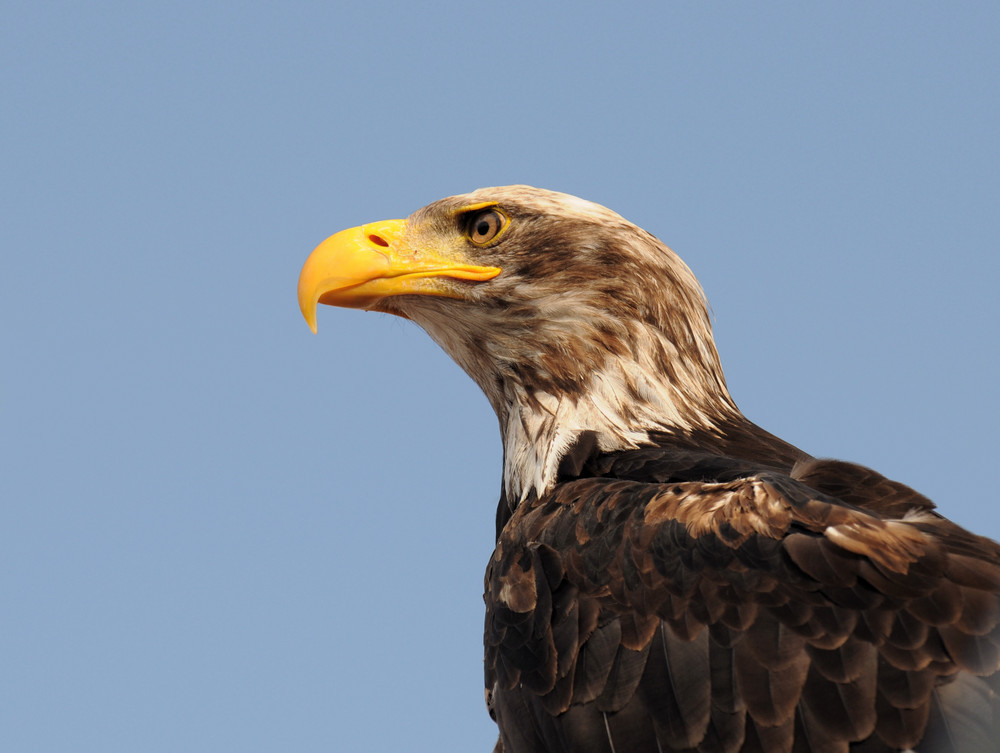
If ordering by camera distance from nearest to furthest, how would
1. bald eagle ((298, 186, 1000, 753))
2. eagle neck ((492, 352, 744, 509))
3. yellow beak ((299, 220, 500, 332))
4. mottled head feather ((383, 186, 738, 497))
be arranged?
bald eagle ((298, 186, 1000, 753)), eagle neck ((492, 352, 744, 509)), mottled head feather ((383, 186, 738, 497)), yellow beak ((299, 220, 500, 332))

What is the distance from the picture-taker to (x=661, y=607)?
13.6 ft

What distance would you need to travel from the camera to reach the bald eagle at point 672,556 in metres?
3.83

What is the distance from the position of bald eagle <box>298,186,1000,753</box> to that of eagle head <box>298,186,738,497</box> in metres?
0.01

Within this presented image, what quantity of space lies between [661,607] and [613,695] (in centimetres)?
33

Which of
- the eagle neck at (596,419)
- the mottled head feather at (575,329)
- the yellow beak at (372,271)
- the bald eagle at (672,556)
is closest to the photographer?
the bald eagle at (672,556)

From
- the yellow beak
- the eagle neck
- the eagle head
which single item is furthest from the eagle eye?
the eagle neck

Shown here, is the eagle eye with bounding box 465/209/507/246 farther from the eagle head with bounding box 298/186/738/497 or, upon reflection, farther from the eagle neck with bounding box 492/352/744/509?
the eagle neck with bounding box 492/352/744/509

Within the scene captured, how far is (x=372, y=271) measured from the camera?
19.8 ft

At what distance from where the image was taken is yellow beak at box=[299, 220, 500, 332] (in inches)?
236

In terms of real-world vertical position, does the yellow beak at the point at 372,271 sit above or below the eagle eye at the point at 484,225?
below

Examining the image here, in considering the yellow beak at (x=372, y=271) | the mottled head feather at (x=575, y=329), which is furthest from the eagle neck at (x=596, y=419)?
the yellow beak at (x=372, y=271)

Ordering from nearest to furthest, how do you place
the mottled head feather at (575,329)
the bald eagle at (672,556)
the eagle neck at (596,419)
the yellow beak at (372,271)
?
1. the bald eagle at (672,556)
2. the eagle neck at (596,419)
3. the mottled head feather at (575,329)
4. the yellow beak at (372,271)

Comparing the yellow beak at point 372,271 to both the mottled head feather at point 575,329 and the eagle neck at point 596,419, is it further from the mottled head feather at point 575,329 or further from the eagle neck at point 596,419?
the eagle neck at point 596,419

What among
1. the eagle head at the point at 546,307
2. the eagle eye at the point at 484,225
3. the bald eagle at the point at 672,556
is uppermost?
the eagle eye at the point at 484,225
